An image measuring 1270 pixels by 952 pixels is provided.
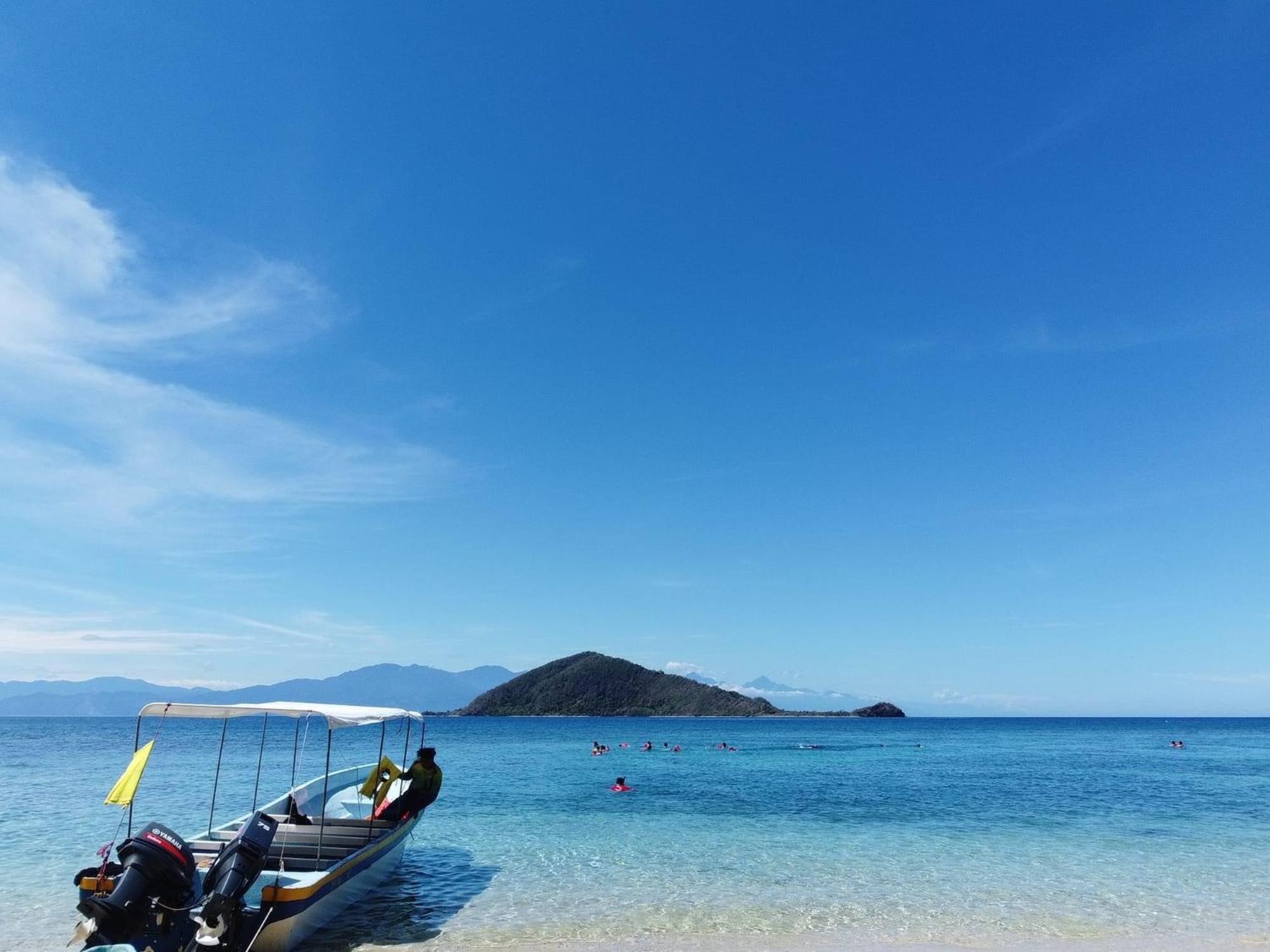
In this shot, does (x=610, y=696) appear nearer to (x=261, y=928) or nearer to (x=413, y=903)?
(x=413, y=903)

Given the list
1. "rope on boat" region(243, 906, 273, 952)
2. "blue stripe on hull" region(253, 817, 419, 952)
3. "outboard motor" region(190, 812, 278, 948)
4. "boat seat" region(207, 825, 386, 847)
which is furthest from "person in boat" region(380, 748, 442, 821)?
"rope on boat" region(243, 906, 273, 952)

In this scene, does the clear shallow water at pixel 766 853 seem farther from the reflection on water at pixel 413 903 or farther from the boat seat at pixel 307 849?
the boat seat at pixel 307 849

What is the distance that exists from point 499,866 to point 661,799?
1212 cm

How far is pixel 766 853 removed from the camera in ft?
54.0

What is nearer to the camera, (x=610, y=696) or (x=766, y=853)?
(x=766, y=853)

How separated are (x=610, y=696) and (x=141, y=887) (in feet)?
547

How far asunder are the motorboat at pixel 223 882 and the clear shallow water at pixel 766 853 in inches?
29.6

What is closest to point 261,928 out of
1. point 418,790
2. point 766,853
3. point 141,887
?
point 141,887

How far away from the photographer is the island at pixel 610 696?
169 metres

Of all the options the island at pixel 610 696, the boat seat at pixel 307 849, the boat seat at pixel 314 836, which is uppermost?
the island at pixel 610 696

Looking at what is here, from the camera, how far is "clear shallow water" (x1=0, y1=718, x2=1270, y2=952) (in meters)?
11.4

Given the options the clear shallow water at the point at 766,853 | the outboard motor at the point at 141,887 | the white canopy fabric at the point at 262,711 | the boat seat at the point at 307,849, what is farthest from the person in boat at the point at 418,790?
the outboard motor at the point at 141,887

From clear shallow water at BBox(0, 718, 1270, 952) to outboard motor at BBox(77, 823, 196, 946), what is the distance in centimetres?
237

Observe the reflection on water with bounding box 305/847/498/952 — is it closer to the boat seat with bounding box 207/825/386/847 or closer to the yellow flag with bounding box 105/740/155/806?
the boat seat with bounding box 207/825/386/847
